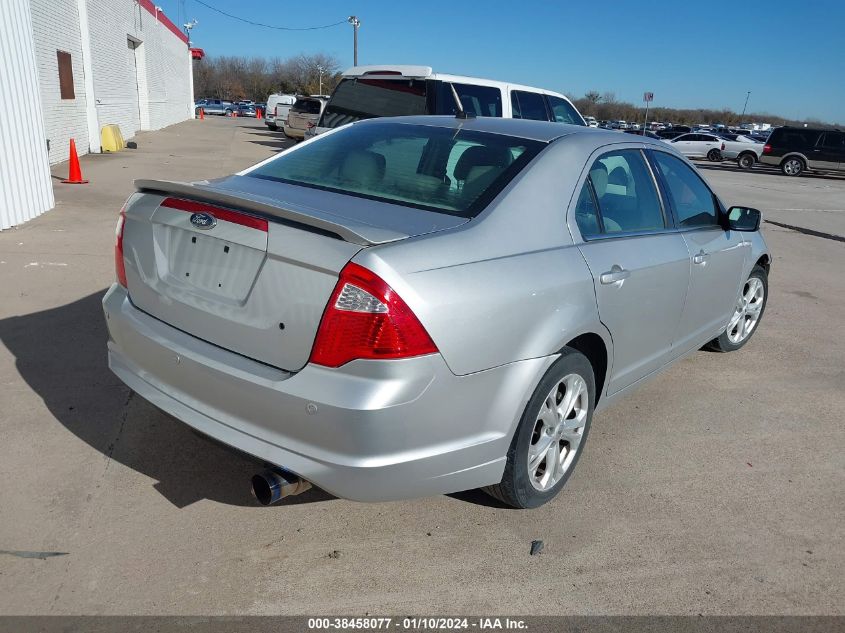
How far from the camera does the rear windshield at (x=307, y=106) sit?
80.2 ft

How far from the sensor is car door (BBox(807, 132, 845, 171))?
27906mm

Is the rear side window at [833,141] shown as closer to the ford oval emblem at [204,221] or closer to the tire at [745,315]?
the tire at [745,315]

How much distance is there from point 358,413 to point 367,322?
30 cm

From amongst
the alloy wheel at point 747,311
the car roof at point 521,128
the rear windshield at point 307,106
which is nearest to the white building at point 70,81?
the rear windshield at point 307,106

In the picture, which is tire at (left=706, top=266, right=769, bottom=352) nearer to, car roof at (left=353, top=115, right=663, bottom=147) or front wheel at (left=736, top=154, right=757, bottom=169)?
car roof at (left=353, top=115, right=663, bottom=147)

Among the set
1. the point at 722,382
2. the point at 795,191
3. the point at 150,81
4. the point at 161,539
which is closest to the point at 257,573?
the point at 161,539

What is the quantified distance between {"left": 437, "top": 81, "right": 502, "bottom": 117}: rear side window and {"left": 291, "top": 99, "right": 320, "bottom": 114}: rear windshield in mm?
Answer: 16664

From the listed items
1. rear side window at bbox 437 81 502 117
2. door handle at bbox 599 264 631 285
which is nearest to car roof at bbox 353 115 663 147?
door handle at bbox 599 264 631 285

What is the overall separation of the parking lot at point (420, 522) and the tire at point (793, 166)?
28.1 m

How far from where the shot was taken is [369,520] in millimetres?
2971

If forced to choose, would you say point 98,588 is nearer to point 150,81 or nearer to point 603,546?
point 603,546

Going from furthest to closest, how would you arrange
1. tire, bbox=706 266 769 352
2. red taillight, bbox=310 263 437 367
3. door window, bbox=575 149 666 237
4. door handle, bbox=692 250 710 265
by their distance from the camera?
tire, bbox=706 266 769 352 < door handle, bbox=692 250 710 265 < door window, bbox=575 149 666 237 < red taillight, bbox=310 263 437 367

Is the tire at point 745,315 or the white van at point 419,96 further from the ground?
the white van at point 419,96

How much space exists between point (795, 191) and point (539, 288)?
2240 centimetres
